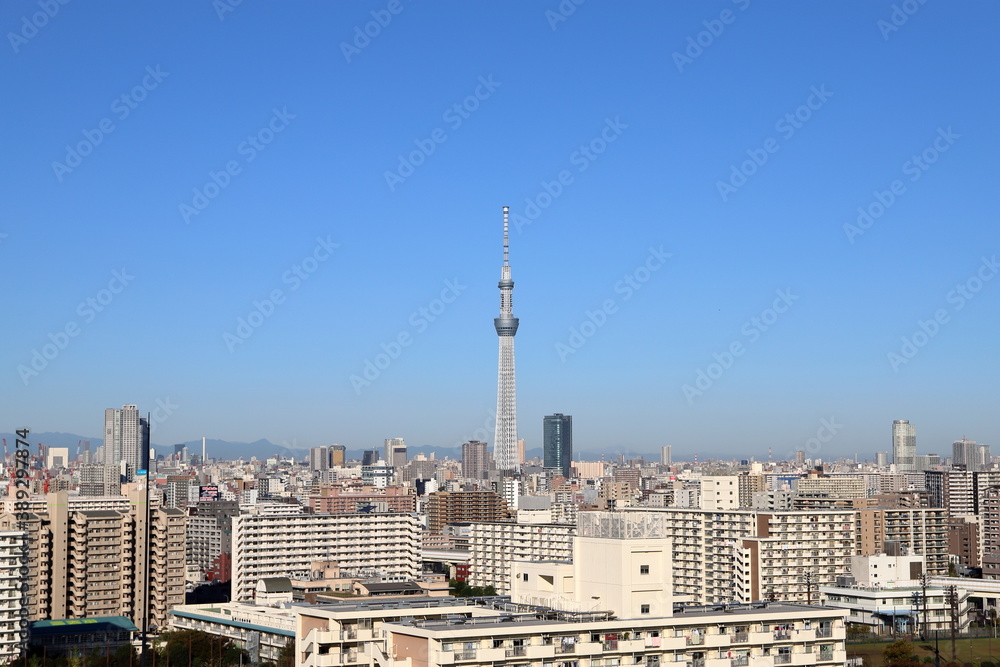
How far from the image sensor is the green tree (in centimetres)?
3283

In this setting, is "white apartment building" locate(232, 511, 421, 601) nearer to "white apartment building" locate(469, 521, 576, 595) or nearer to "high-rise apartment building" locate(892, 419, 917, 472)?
"white apartment building" locate(469, 521, 576, 595)

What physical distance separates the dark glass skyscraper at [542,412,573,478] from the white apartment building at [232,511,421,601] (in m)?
130

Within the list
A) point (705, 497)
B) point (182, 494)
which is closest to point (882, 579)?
point (705, 497)

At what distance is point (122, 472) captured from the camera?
4835 inches

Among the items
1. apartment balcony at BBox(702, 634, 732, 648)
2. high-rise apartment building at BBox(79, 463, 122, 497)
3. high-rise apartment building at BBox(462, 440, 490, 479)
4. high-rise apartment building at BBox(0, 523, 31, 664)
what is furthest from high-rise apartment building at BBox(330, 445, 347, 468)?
apartment balcony at BBox(702, 634, 732, 648)

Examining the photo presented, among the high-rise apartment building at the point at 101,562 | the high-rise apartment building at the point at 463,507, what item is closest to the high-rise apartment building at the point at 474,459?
the high-rise apartment building at the point at 463,507

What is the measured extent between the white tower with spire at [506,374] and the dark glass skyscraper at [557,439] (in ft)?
229

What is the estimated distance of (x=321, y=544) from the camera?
5762 cm

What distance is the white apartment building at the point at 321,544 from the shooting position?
182ft

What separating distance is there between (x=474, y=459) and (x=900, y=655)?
14995 centimetres

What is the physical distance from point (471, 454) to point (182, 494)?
80194mm

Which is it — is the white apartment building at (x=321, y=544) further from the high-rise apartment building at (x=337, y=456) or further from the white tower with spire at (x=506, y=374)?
the high-rise apartment building at (x=337, y=456)

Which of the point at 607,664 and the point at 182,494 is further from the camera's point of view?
the point at 182,494

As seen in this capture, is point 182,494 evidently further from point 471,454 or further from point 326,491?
point 471,454
